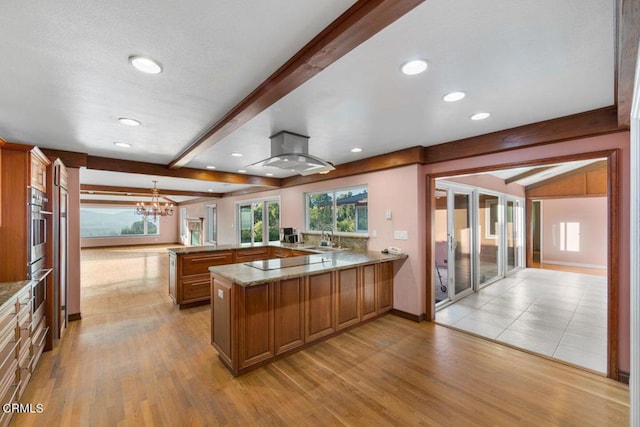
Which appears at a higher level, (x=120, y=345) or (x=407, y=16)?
(x=407, y=16)

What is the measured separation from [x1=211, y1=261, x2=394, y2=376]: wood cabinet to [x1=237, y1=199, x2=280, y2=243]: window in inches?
162

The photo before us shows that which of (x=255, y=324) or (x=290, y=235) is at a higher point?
(x=290, y=235)

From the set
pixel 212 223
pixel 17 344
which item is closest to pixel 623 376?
pixel 17 344

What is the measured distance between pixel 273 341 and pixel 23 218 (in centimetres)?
250

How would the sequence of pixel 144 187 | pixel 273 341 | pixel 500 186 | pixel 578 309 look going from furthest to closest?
1. pixel 144 187
2. pixel 500 186
3. pixel 578 309
4. pixel 273 341

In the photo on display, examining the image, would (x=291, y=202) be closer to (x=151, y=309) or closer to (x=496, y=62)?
(x=151, y=309)

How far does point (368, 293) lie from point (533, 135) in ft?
8.41

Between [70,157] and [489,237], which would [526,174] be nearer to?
[489,237]

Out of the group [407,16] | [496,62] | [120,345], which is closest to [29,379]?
[120,345]

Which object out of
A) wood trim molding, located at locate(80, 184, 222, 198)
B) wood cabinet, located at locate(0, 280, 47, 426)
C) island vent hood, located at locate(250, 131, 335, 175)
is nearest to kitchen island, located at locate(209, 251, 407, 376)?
island vent hood, located at locate(250, 131, 335, 175)

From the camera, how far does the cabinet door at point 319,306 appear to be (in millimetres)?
2887

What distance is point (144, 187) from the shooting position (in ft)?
25.9

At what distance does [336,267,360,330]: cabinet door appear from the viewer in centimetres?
318

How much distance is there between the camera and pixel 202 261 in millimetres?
4363
